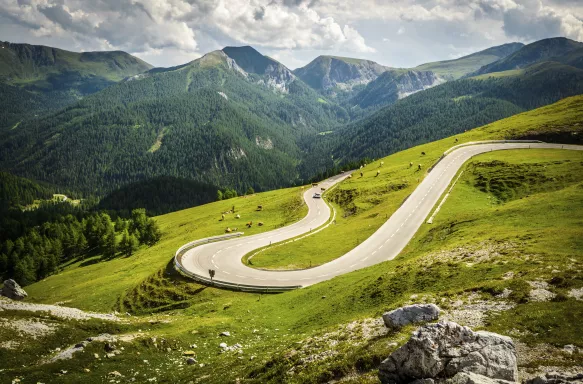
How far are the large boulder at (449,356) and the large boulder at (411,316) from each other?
279 inches

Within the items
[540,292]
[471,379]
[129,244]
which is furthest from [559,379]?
[129,244]

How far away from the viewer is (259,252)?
65.2m

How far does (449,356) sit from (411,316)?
319 inches

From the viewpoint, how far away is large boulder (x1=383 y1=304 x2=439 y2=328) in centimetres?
2248

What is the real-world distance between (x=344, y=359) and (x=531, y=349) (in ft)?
32.3

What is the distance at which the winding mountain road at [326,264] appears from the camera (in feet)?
172

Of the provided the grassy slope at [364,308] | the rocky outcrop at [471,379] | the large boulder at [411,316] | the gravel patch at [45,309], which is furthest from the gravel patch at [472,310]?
the gravel patch at [45,309]

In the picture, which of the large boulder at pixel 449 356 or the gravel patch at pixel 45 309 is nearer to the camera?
the large boulder at pixel 449 356

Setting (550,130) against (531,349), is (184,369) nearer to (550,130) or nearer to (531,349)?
(531,349)

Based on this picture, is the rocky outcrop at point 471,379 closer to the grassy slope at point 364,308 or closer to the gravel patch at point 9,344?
the grassy slope at point 364,308

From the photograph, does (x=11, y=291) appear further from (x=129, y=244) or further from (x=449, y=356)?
(x=449, y=356)

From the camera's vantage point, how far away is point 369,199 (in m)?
89.4

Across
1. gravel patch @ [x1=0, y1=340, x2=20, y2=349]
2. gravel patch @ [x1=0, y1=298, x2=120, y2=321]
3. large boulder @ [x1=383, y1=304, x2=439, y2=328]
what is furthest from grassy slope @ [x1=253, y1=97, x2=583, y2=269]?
gravel patch @ [x1=0, y1=340, x2=20, y2=349]

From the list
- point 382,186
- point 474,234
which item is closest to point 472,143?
point 382,186
